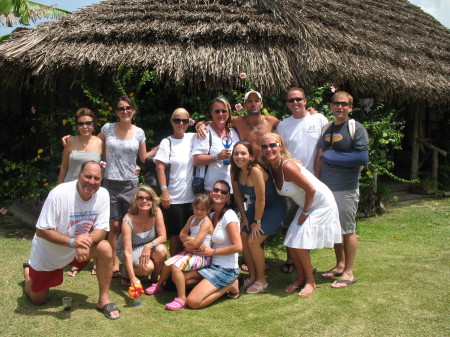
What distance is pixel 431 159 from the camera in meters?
10.4

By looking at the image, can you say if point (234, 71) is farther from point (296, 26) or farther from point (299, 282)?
point (299, 282)

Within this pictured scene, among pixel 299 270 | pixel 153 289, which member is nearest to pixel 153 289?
pixel 153 289

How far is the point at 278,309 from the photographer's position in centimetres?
370

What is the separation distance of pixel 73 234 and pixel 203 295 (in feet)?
3.90

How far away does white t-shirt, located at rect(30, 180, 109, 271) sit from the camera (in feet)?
11.3

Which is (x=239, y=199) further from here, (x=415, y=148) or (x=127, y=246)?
(x=415, y=148)

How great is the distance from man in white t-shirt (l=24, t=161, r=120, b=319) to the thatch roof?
2.70 metres

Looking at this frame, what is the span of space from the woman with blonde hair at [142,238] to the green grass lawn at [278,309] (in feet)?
0.87

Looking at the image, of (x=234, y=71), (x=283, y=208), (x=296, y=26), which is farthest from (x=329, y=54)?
(x=283, y=208)

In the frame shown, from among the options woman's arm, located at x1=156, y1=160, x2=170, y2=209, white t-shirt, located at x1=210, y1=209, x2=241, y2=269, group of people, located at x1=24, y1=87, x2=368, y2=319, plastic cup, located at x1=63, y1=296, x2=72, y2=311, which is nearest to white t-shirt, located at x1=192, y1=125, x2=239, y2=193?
group of people, located at x1=24, y1=87, x2=368, y2=319

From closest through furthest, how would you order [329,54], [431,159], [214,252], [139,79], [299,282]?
[214,252] < [299,282] < [139,79] < [329,54] < [431,159]

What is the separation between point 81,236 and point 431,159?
9252 mm

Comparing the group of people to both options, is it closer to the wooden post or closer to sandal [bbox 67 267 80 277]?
sandal [bbox 67 267 80 277]

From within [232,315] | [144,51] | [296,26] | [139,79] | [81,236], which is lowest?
[232,315]
